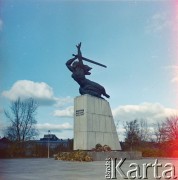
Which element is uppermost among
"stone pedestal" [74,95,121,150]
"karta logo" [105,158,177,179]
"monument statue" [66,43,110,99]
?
"monument statue" [66,43,110,99]

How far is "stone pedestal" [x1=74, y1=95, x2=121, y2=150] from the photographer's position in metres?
17.7

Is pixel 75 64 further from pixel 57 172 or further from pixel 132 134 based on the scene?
pixel 132 134

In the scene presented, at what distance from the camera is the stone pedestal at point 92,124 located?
17.7m

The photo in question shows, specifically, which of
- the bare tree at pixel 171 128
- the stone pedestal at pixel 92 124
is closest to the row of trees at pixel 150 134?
the bare tree at pixel 171 128

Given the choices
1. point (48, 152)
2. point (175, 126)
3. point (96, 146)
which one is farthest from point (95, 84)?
point (175, 126)

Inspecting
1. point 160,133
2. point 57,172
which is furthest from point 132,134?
point 57,172

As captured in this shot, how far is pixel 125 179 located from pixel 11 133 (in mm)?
22062

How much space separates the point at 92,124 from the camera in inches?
711

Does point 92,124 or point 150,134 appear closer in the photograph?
point 92,124

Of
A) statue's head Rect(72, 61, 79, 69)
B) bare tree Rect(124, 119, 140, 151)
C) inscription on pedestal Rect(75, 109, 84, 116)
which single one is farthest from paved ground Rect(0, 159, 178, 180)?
bare tree Rect(124, 119, 140, 151)

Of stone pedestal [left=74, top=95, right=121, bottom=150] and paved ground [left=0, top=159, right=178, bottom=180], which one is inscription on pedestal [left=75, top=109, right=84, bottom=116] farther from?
paved ground [left=0, top=159, right=178, bottom=180]

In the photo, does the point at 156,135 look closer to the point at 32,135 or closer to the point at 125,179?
the point at 32,135

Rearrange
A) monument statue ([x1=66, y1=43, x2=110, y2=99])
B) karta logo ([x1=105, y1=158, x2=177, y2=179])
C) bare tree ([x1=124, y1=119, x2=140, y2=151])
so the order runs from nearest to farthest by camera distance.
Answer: karta logo ([x1=105, y1=158, x2=177, y2=179]) < monument statue ([x1=66, y1=43, x2=110, y2=99]) < bare tree ([x1=124, y1=119, x2=140, y2=151])

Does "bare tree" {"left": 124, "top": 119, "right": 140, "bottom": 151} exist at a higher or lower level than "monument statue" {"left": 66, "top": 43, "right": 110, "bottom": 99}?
lower
